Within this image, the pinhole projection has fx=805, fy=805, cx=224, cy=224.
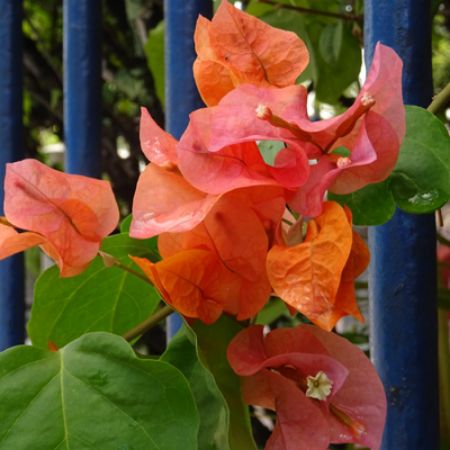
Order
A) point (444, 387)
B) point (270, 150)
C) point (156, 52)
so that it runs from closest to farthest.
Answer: point (270, 150)
point (444, 387)
point (156, 52)

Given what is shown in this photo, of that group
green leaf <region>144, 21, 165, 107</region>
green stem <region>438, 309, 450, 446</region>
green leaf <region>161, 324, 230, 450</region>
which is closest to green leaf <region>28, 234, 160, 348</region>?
green leaf <region>161, 324, 230, 450</region>

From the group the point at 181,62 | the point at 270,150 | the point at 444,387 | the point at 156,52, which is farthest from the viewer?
the point at 156,52

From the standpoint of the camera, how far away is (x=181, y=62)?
532mm

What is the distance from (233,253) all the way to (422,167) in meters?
0.09

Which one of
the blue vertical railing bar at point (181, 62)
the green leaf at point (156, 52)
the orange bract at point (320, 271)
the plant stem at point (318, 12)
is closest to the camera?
the orange bract at point (320, 271)

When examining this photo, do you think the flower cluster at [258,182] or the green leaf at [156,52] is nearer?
the flower cluster at [258,182]

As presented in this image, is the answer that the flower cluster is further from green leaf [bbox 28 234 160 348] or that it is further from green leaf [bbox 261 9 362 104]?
green leaf [bbox 261 9 362 104]

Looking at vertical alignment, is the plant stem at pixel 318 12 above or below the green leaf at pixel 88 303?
above

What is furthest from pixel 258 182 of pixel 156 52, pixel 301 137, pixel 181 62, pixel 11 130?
pixel 156 52

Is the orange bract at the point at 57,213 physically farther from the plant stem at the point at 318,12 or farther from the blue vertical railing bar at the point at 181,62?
the plant stem at the point at 318,12

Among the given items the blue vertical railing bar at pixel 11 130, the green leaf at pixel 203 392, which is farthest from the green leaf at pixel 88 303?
the blue vertical railing bar at pixel 11 130

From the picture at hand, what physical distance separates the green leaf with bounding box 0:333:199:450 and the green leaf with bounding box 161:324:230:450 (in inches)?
0.5

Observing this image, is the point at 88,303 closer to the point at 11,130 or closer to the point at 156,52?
the point at 11,130

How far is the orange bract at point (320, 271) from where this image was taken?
0.87 feet
